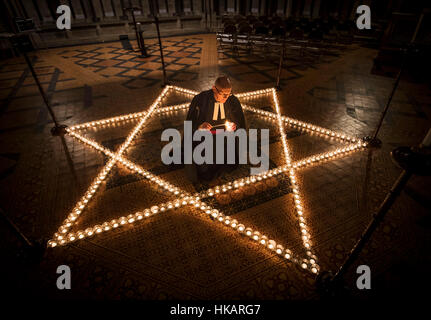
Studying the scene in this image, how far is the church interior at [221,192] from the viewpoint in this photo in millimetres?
2199

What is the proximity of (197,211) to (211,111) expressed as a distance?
1.31 meters

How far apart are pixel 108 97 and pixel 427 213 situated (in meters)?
6.37

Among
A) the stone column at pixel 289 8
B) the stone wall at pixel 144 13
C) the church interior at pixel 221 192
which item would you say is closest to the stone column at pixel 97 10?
the stone wall at pixel 144 13

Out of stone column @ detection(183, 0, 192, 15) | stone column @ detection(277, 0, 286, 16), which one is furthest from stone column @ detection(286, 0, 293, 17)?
stone column @ detection(183, 0, 192, 15)

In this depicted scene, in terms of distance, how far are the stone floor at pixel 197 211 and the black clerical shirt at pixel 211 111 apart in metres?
0.81

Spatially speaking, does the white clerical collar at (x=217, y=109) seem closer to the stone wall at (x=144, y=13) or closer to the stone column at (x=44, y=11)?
the stone wall at (x=144, y=13)

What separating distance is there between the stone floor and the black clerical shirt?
Result: 81cm

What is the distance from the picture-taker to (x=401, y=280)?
2203mm

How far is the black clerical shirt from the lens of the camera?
9.85ft

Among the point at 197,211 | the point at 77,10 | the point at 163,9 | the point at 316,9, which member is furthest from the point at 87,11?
the point at 197,211

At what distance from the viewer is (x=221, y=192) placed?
3.13 m

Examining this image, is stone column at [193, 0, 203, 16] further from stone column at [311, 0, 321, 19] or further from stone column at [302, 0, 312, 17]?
stone column at [311, 0, 321, 19]
